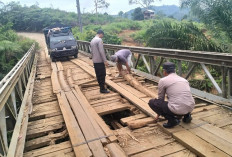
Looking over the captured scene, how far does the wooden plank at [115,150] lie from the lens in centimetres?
319

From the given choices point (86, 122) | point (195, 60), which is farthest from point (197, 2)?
point (86, 122)

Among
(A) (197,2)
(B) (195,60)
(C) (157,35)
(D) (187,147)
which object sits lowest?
(D) (187,147)

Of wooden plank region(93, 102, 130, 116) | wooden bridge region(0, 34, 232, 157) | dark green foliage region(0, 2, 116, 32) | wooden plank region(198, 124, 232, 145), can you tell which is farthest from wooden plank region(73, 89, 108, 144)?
dark green foliage region(0, 2, 116, 32)

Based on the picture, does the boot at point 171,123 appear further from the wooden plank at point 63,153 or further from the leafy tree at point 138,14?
the leafy tree at point 138,14

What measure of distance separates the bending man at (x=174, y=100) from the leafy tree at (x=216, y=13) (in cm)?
458

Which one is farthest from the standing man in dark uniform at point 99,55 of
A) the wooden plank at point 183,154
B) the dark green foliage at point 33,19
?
the dark green foliage at point 33,19

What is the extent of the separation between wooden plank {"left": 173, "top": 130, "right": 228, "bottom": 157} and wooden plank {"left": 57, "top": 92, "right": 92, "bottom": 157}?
1.46m

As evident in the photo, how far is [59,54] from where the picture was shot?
14.4m

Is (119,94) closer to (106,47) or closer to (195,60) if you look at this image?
(195,60)

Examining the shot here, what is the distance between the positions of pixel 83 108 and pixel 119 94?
1489 millimetres

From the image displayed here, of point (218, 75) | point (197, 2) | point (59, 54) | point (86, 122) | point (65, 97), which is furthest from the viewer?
point (59, 54)

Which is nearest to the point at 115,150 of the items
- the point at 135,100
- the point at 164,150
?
the point at 164,150

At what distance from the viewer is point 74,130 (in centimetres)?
399

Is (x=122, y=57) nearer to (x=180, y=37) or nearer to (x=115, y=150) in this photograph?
(x=180, y=37)
